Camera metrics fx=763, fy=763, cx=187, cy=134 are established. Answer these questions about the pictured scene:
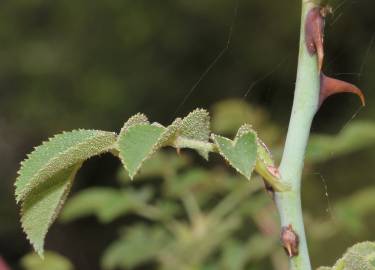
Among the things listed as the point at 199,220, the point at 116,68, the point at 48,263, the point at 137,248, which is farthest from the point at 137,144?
the point at 116,68

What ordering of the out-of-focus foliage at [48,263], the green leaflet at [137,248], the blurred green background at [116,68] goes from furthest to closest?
the blurred green background at [116,68] → the green leaflet at [137,248] → the out-of-focus foliage at [48,263]

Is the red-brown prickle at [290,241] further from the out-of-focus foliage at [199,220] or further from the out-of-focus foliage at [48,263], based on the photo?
the out-of-focus foliage at [199,220]

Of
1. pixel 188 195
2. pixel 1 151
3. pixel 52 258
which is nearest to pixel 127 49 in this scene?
pixel 1 151

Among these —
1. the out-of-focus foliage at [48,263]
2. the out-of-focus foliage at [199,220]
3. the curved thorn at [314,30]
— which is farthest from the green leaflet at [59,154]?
the out-of-focus foliage at [199,220]

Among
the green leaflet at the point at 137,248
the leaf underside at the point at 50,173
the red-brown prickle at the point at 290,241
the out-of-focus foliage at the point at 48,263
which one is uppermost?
the leaf underside at the point at 50,173

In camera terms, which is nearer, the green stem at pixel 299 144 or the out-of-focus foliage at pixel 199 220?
the green stem at pixel 299 144

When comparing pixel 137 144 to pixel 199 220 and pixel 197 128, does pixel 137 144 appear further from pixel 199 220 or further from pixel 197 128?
pixel 199 220

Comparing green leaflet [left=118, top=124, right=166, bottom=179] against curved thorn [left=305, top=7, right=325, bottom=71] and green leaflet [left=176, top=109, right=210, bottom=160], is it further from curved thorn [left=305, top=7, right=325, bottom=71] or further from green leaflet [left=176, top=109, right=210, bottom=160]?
curved thorn [left=305, top=7, right=325, bottom=71]

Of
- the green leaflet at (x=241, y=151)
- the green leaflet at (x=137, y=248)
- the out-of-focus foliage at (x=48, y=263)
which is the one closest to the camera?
the green leaflet at (x=241, y=151)

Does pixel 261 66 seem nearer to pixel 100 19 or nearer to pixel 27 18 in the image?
pixel 100 19
